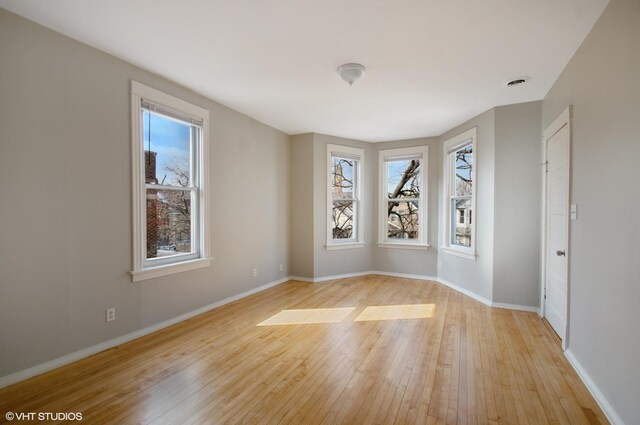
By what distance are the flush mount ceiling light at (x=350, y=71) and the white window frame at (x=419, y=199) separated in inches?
118

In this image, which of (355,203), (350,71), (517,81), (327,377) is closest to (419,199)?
(355,203)

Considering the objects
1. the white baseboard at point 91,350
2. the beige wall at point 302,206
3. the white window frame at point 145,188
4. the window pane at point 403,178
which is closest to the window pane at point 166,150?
the white window frame at point 145,188

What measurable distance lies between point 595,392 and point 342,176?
4445mm

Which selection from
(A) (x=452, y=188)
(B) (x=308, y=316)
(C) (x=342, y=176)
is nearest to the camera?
(B) (x=308, y=316)

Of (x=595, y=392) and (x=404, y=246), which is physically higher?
(x=404, y=246)

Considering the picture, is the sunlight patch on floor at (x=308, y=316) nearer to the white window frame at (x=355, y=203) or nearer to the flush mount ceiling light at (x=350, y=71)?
the white window frame at (x=355, y=203)

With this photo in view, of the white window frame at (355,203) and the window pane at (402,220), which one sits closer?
the white window frame at (355,203)

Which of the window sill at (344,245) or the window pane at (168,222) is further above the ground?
the window pane at (168,222)

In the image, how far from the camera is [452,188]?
5.10 meters

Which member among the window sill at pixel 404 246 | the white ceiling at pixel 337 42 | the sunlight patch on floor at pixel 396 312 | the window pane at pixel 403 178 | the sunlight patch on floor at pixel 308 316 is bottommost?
the sunlight patch on floor at pixel 308 316

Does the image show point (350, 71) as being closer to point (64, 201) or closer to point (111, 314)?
point (64, 201)

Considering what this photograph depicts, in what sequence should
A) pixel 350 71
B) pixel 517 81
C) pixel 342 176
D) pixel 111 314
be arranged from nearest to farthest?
1. pixel 111 314
2. pixel 350 71
3. pixel 517 81
4. pixel 342 176

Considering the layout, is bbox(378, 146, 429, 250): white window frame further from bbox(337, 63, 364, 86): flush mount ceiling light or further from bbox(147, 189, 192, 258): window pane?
bbox(147, 189, 192, 258): window pane

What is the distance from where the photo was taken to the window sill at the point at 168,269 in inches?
116
